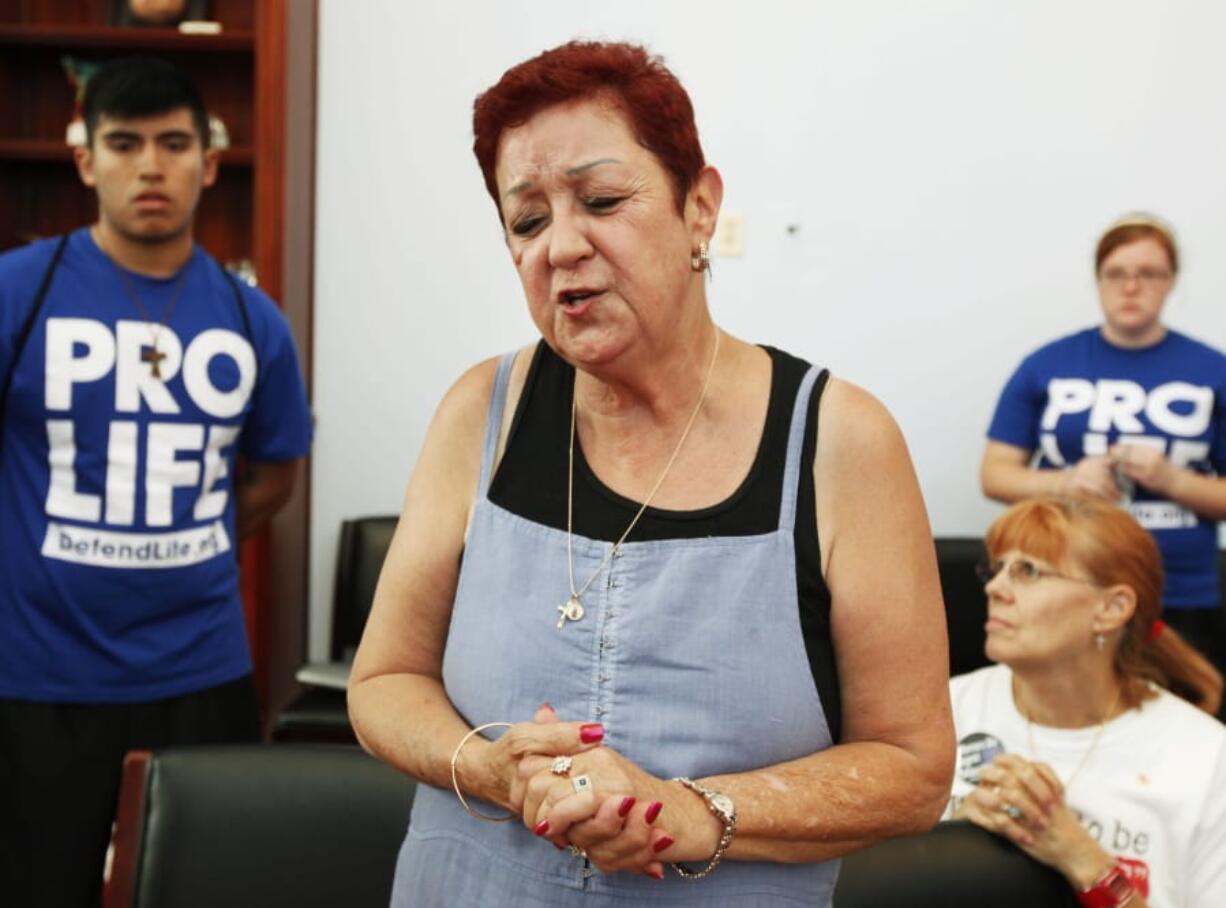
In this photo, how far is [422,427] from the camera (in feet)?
14.0

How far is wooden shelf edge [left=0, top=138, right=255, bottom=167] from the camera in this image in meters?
4.06

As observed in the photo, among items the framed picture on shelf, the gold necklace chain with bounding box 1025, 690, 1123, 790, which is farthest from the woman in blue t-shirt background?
the framed picture on shelf

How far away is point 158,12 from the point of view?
401 cm

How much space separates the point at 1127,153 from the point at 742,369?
3.31 meters

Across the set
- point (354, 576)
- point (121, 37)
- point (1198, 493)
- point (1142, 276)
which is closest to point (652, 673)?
point (1198, 493)

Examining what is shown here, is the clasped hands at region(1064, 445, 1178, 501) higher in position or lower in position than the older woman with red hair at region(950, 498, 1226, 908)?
higher

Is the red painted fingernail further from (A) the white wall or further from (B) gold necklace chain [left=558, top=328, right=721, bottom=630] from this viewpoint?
(A) the white wall

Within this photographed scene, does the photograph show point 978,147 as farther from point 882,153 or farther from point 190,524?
point 190,524

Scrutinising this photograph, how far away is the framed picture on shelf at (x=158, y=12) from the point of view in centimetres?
401

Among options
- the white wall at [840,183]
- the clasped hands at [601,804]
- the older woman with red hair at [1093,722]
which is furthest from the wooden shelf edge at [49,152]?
the clasped hands at [601,804]

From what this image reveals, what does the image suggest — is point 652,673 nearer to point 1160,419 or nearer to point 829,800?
point 829,800

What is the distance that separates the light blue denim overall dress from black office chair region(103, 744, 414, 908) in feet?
1.35

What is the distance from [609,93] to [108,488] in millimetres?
1424

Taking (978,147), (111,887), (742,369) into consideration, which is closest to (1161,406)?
(978,147)
